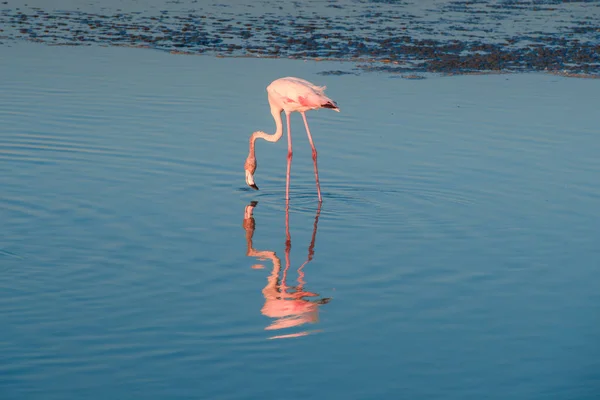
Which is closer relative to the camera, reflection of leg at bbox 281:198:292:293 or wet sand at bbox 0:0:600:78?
reflection of leg at bbox 281:198:292:293

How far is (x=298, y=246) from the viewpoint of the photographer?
9141 mm

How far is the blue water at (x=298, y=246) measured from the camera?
630 centimetres

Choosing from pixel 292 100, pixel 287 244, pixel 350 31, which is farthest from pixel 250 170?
pixel 350 31

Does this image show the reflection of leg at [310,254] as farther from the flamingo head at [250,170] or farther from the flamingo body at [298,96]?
the flamingo body at [298,96]

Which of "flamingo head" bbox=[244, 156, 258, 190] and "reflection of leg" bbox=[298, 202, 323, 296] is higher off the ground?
"flamingo head" bbox=[244, 156, 258, 190]

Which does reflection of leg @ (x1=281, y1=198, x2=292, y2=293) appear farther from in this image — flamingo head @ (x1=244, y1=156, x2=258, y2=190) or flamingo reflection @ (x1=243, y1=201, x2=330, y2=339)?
flamingo head @ (x1=244, y1=156, x2=258, y2=190)

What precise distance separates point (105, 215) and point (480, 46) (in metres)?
12.8

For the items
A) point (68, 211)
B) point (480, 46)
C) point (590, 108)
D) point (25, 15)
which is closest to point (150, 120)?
point (68, 211)

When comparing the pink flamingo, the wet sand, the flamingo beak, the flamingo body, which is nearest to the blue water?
the flamingo beak

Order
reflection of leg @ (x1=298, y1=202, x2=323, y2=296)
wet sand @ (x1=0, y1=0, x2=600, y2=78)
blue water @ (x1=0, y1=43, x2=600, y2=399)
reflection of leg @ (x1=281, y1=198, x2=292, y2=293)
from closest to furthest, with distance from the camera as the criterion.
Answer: blue water @ (x1=0, y1=43, x2=600, y2=399) < reflection of leg @ (x1=298, y1=202, x2=323, y2=296) < reflection of leg @ (x1=281, y1=198, x2=292, y2=293) < wet sand @ (x1=0, y1=0, x2=600, y2=78)

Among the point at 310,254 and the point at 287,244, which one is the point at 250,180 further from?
the point at 310,254

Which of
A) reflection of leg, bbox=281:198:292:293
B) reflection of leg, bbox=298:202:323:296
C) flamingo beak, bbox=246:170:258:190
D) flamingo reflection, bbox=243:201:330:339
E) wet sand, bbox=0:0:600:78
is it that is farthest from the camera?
wet sand, bbox=0:0:600:78

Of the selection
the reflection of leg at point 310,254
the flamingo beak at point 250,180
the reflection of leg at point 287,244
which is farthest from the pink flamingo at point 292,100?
the reflection of leg at point 310,254

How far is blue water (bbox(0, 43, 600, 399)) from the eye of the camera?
248 inches
